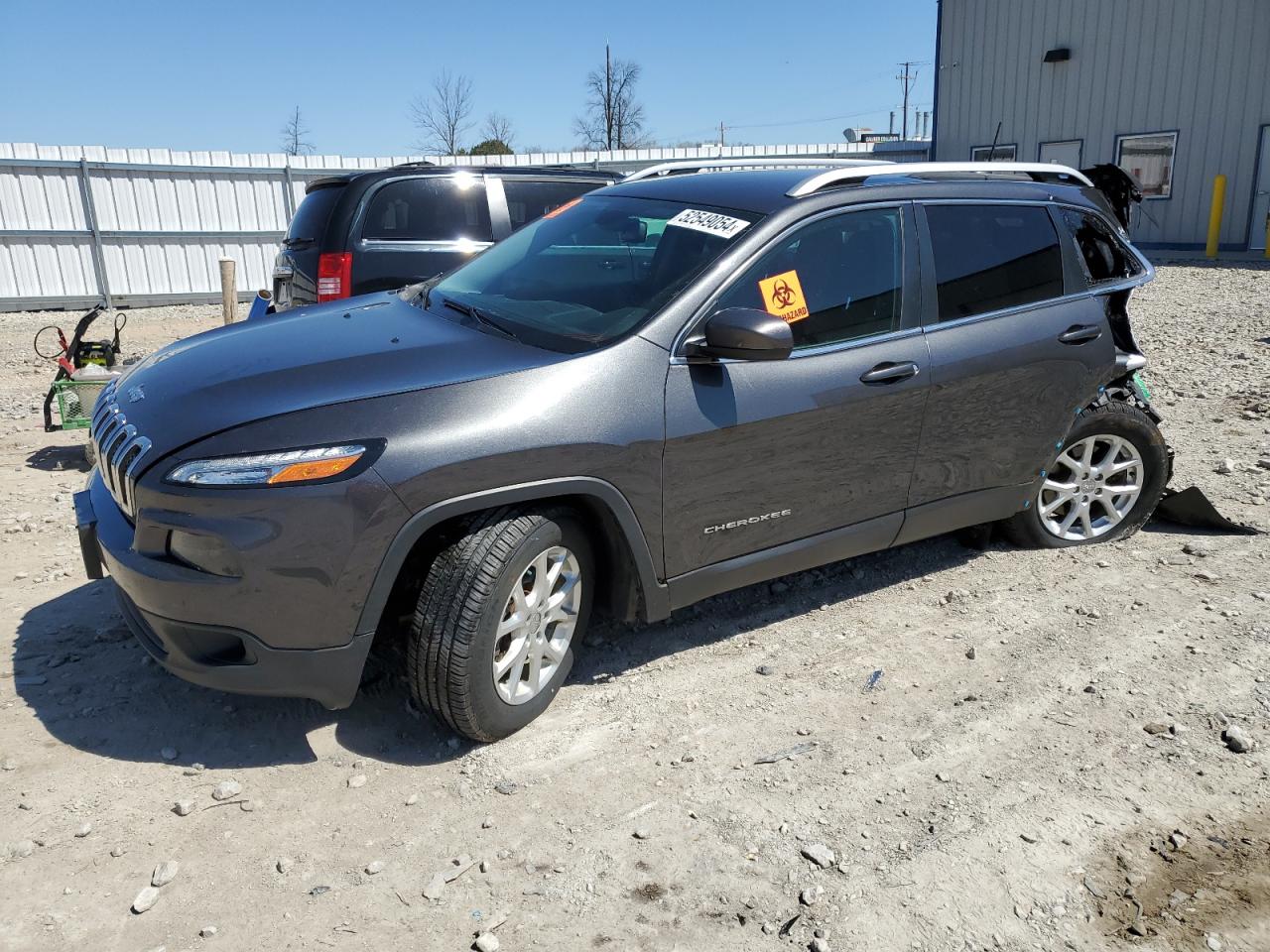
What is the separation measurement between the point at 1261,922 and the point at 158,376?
146 inches

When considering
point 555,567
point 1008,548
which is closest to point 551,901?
point 555,567

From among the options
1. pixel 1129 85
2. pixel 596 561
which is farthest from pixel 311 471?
pixel 1129 85

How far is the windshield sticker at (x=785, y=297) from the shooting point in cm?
357

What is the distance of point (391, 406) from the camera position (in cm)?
291

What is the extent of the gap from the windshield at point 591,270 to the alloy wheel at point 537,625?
0.75m

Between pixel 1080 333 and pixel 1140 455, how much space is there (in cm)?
88

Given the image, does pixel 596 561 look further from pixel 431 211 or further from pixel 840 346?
pixel 431 211

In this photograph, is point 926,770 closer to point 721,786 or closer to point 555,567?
point 721,786

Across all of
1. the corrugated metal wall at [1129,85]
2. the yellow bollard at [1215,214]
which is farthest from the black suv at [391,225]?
the corrugated metal wall at [1129,85]

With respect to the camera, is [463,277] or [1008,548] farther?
[1008,548]

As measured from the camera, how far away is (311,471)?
2.75m

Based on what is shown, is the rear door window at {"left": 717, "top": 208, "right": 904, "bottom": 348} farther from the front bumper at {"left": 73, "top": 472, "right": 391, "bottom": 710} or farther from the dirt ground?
the front bumper at {"left": 73, "top": 472, "right": 391, "bottom": 710}

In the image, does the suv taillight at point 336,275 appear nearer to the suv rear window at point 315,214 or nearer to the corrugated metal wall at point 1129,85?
the suv rear window at point 315,214

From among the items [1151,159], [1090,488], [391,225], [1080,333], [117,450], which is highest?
[1151,159]
